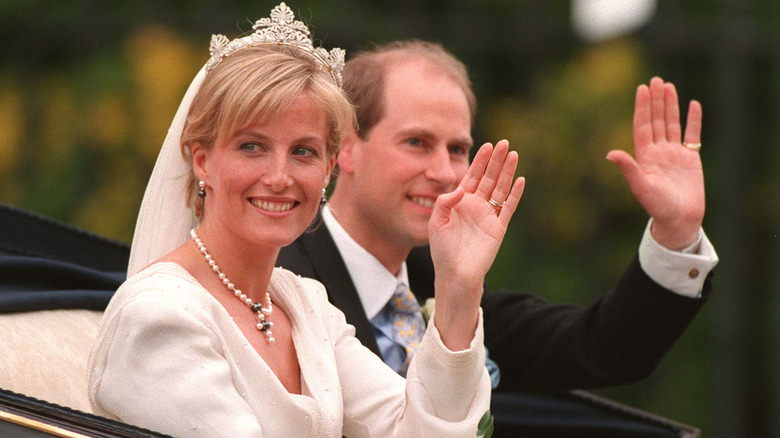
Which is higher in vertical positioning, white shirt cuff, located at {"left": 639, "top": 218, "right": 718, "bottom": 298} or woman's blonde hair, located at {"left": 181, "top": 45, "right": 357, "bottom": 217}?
woman's blonde hair, located at {"left": 181, "top": 45, "right": 357, "bottom": 217}

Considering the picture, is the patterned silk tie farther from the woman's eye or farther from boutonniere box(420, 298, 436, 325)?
the woman's eye

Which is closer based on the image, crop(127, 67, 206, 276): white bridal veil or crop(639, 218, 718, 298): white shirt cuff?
crop(127, 67, 206, 276): white bridal veil

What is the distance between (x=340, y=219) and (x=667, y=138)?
0.90 meters

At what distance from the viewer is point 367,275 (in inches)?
112

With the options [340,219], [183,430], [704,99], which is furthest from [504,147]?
[704,99]

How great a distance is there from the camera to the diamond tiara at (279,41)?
6.45 ft

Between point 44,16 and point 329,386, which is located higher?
point 44,16

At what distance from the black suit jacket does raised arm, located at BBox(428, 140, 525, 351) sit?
2.84ft

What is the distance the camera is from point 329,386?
195 cm

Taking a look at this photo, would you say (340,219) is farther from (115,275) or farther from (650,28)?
(650,28)

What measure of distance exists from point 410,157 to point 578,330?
689mm

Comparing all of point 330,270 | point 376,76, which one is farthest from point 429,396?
point 376,76

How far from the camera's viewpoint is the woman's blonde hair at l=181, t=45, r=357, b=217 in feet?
5.98

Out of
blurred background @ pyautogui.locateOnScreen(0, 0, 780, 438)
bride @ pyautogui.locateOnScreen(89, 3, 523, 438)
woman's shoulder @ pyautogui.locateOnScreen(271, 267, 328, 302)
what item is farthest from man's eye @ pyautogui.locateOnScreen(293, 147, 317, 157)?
blurred background @ pyautogui.locateOnScreen(0, 0, 780, 438)
